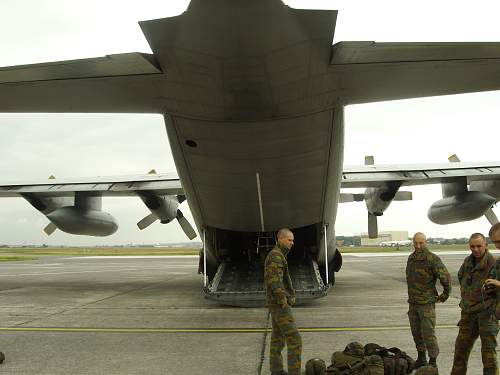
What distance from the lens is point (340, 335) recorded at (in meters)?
7.09

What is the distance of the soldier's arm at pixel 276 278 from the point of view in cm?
502

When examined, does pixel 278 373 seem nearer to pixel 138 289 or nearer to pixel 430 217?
pixel 138 289

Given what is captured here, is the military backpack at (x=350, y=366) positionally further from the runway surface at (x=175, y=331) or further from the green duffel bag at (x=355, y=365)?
the runway surface at (x=175, y=331)

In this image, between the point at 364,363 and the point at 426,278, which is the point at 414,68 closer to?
the point at 426,278

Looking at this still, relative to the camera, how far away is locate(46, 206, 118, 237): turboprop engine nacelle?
1545 cm

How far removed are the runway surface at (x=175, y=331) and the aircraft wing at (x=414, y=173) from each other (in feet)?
10.9

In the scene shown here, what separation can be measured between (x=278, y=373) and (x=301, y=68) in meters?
3.97

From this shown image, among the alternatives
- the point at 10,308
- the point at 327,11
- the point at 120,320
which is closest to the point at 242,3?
the point at 327,11

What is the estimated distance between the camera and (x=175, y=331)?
771 cm

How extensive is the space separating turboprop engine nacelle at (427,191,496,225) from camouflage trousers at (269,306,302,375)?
11487 mm

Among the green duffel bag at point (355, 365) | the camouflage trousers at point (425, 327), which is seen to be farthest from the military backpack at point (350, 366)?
the camouflage trousers at point (425, 327)

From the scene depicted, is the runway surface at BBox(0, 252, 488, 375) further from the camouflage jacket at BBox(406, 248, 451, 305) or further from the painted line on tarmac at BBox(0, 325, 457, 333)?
the camouflage jacket at BBox(406, 248, 451, 305)

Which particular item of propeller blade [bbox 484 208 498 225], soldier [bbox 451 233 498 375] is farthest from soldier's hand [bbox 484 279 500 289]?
propeller blade [bbox 484 208 498 225]

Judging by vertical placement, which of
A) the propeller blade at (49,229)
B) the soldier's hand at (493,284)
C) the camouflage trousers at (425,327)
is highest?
the propeller blade at (49,229)
